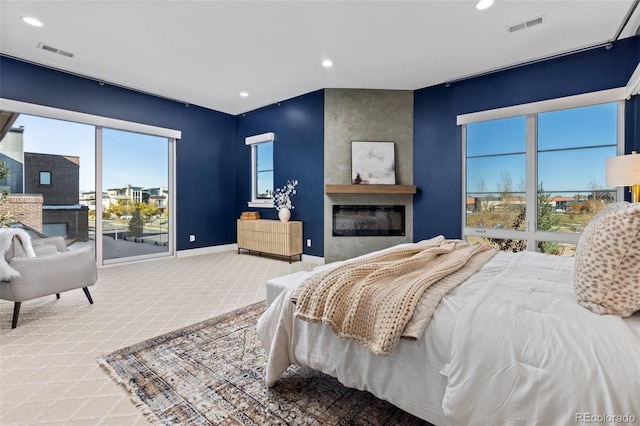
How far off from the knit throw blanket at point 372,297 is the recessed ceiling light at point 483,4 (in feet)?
7.77

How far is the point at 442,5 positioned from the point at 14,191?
5470 mm

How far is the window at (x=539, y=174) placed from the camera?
3.49 m

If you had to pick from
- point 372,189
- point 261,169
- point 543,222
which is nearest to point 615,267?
point 543,222

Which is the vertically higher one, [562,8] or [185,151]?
[562,8]

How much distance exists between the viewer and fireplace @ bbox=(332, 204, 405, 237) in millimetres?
4770

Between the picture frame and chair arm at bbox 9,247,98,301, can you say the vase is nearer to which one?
the picture frame

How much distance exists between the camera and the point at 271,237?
16.9ft

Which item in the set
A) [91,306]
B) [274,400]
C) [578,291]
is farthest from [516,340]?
[91,306]

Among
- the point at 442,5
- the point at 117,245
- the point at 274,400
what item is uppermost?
the point at 442,5

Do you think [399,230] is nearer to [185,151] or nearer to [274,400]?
[274,400]

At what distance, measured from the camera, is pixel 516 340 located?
102cm

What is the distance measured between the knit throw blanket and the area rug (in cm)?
48

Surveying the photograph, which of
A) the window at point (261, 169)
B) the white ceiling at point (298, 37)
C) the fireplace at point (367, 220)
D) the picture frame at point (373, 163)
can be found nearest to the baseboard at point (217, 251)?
the fireplace at point (367, 220)

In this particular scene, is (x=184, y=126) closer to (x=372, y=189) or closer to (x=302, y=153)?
(x=302, y=153)
